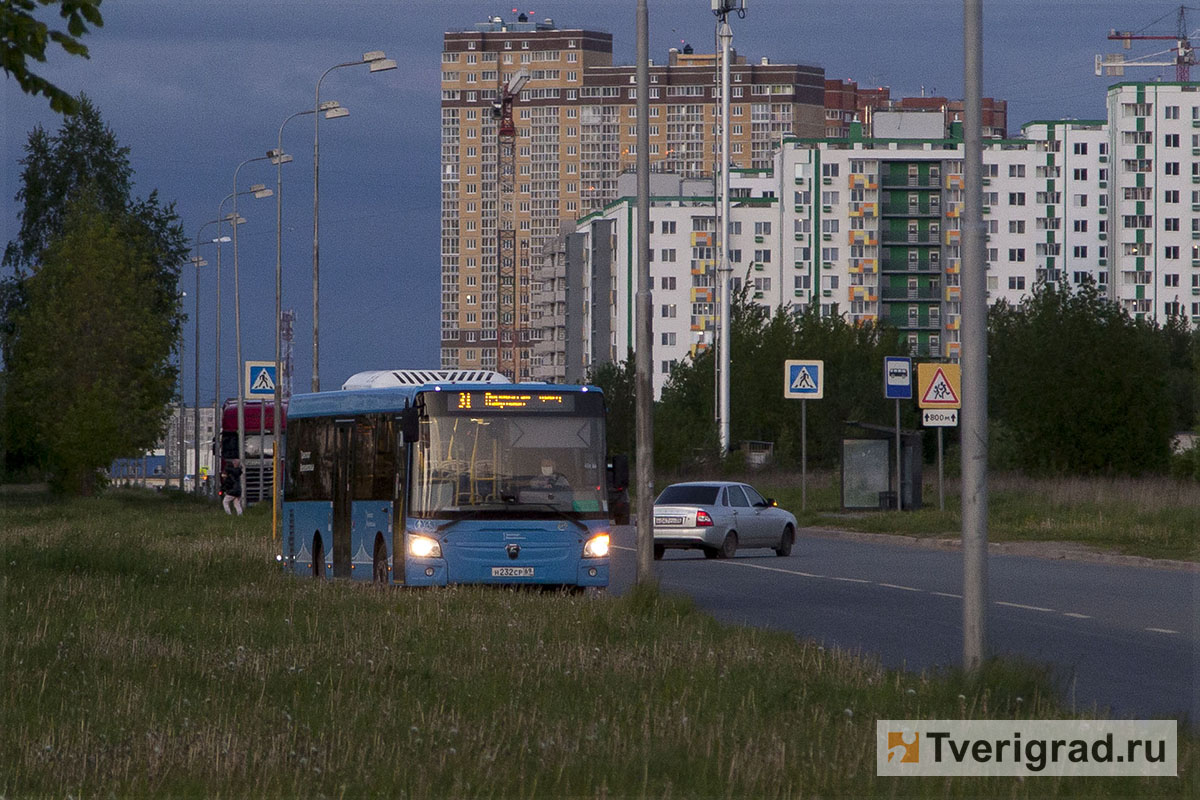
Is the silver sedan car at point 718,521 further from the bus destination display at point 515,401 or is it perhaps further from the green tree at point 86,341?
the green tree at point 86,341

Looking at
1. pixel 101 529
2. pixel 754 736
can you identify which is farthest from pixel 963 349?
pixel 101 529

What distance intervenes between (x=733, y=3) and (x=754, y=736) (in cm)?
6456

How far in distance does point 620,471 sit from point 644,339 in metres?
1.64

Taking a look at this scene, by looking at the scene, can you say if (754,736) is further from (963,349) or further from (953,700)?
(963,349)

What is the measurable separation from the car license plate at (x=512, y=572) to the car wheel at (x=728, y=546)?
473 inches

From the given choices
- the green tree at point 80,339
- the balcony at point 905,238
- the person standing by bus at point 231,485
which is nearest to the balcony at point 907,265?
the balcony at point 905,238

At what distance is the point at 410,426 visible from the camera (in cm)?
2133

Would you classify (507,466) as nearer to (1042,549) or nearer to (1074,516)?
(1042,549)

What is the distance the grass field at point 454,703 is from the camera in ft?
26.3

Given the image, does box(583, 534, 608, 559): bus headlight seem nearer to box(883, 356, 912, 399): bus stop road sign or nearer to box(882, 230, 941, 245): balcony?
box(883, 356, 912, 399): bus stop road sign

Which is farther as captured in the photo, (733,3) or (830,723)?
(733,3)

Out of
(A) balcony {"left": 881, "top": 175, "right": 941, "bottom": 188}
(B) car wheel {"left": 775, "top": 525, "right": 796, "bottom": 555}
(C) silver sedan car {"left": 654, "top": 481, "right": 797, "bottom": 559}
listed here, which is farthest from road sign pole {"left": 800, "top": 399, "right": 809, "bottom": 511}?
(A) balcony {"left": 881, "top": 175, "right": 941, "bottom": 188}

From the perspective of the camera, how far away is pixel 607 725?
31.2ft

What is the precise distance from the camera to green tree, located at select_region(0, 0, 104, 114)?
7.97m
